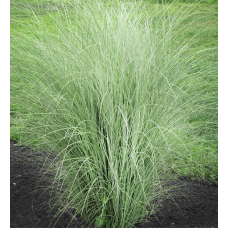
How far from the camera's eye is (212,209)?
2.59 m

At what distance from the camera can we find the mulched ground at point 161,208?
7.55ft

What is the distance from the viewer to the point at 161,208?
2510 mm

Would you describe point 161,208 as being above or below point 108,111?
below

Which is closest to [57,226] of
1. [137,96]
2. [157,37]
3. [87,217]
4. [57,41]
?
[87,217]

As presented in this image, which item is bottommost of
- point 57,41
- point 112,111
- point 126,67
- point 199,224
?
point 199,224

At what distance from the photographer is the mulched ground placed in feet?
7.55

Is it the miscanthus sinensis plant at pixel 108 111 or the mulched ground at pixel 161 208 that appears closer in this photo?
the miscanthus sinensis plant at pixel 108 111

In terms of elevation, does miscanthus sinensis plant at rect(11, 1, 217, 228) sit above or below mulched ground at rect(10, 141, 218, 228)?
above

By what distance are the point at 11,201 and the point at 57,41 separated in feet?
4.88

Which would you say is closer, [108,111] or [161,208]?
[108,111]

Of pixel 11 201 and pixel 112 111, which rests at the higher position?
pixel 112 111

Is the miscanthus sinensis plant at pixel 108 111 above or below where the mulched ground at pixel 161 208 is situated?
above

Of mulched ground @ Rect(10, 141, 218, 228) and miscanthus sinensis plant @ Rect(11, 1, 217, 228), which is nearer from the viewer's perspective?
miscanthus sinensis plant @ Rect(11, 1, 217, 228)
